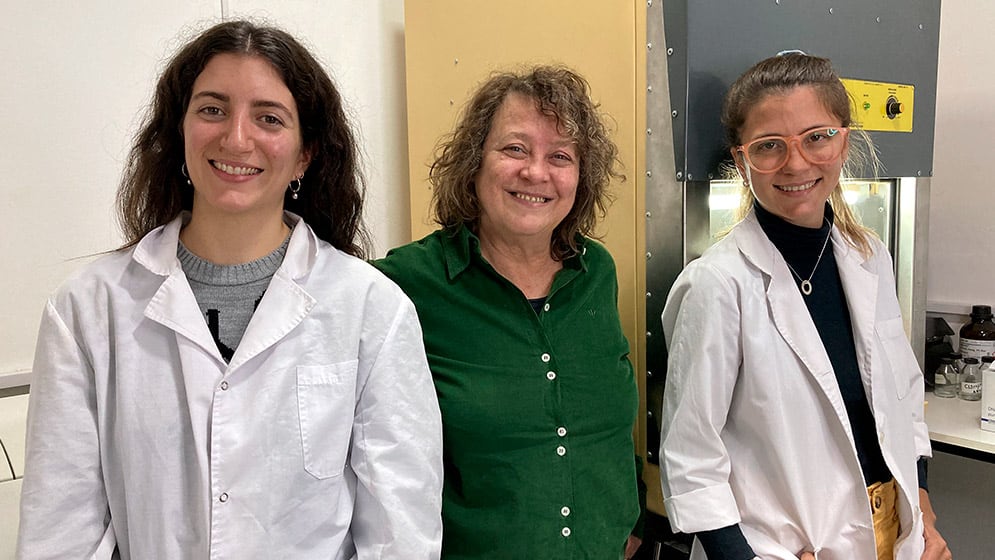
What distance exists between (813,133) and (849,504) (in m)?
0.69

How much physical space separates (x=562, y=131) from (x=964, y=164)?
6.21 feet

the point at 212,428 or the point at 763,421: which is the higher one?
the point at 212,428

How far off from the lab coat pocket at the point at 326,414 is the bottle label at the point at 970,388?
2.04 meters

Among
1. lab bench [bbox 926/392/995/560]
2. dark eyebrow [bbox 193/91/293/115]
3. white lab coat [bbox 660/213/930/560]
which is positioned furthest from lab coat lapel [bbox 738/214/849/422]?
lab bench [bbox 926/392/995/560]

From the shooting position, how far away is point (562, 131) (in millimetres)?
1294

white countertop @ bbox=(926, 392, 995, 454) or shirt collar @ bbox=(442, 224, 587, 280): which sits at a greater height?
shirt collar @ bbox=(442, 224, 587, 280)

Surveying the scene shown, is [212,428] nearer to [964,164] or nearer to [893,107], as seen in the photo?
[893,107]

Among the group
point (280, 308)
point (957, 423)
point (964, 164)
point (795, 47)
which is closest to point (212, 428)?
point (280, 308)

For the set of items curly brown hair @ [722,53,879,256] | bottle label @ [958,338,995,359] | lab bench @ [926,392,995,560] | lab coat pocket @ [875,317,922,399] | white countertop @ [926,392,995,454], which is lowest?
lab bench @ [926,392,995,560]

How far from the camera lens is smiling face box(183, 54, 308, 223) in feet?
3.37

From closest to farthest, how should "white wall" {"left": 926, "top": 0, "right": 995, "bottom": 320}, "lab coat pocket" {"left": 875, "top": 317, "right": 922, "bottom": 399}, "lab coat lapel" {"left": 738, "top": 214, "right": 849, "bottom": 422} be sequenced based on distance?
"lab coat lapel" {"left": 738, "top": 214, "right": 849, "bottom": 422} < "lab coat pocket" {"left": 875, "top": 317, "right": 922, "bottom": 399} < "white wall" {"left": 926, "top": 0, "right": 995, "bottom": 320}

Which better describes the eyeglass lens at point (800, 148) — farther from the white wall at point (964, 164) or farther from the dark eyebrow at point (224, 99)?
the white wall at point (964, 164)

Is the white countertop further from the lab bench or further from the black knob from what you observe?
the black knob

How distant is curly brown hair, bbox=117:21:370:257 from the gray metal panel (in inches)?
26.4
